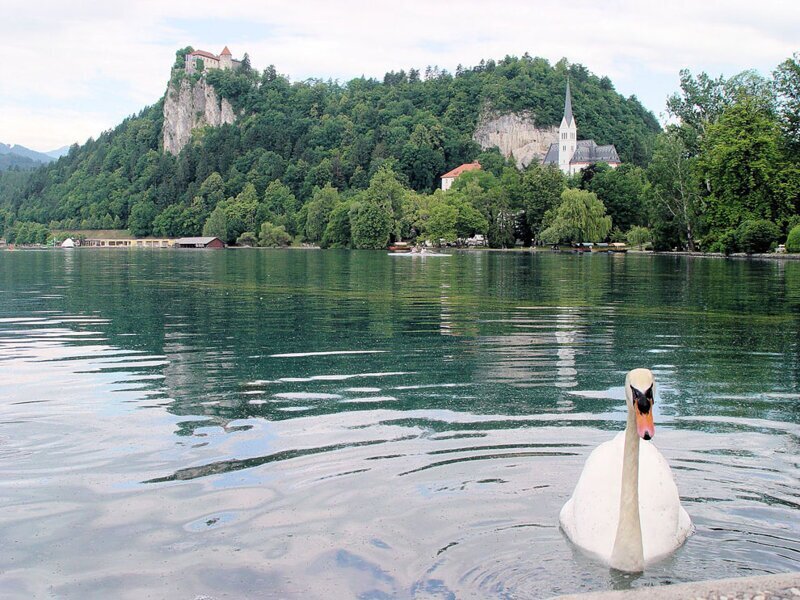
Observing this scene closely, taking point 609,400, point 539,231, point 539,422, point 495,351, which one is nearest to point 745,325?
point 495,351

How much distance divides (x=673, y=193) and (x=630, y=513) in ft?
316

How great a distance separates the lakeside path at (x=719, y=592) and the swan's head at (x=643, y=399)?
1056mm

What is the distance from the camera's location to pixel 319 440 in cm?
1162

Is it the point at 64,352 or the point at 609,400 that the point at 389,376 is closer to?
the point at 609,400

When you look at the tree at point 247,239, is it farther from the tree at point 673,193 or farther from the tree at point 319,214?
the tree at point 673,193

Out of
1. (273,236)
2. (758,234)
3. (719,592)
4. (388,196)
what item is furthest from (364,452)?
(273,236)

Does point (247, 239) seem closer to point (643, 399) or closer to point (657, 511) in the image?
point (657, 511)

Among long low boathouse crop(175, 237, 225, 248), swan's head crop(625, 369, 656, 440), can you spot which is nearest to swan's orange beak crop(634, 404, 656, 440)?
swan's head crop(625, 369, 656, 440)

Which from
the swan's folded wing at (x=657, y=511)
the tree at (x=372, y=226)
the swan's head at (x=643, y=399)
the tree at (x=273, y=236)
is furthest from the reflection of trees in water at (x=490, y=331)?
the tree at (x=273, y=236)

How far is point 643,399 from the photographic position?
6137 mm

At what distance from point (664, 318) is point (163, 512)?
21.4m

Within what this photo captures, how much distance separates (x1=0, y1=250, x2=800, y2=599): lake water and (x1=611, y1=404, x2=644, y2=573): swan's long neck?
0.89 feet

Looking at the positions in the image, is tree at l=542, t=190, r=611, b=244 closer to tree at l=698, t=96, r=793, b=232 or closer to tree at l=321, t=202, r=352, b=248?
tree at l=698, t=96, r=793, b=232

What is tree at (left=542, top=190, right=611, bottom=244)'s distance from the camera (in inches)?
4473
